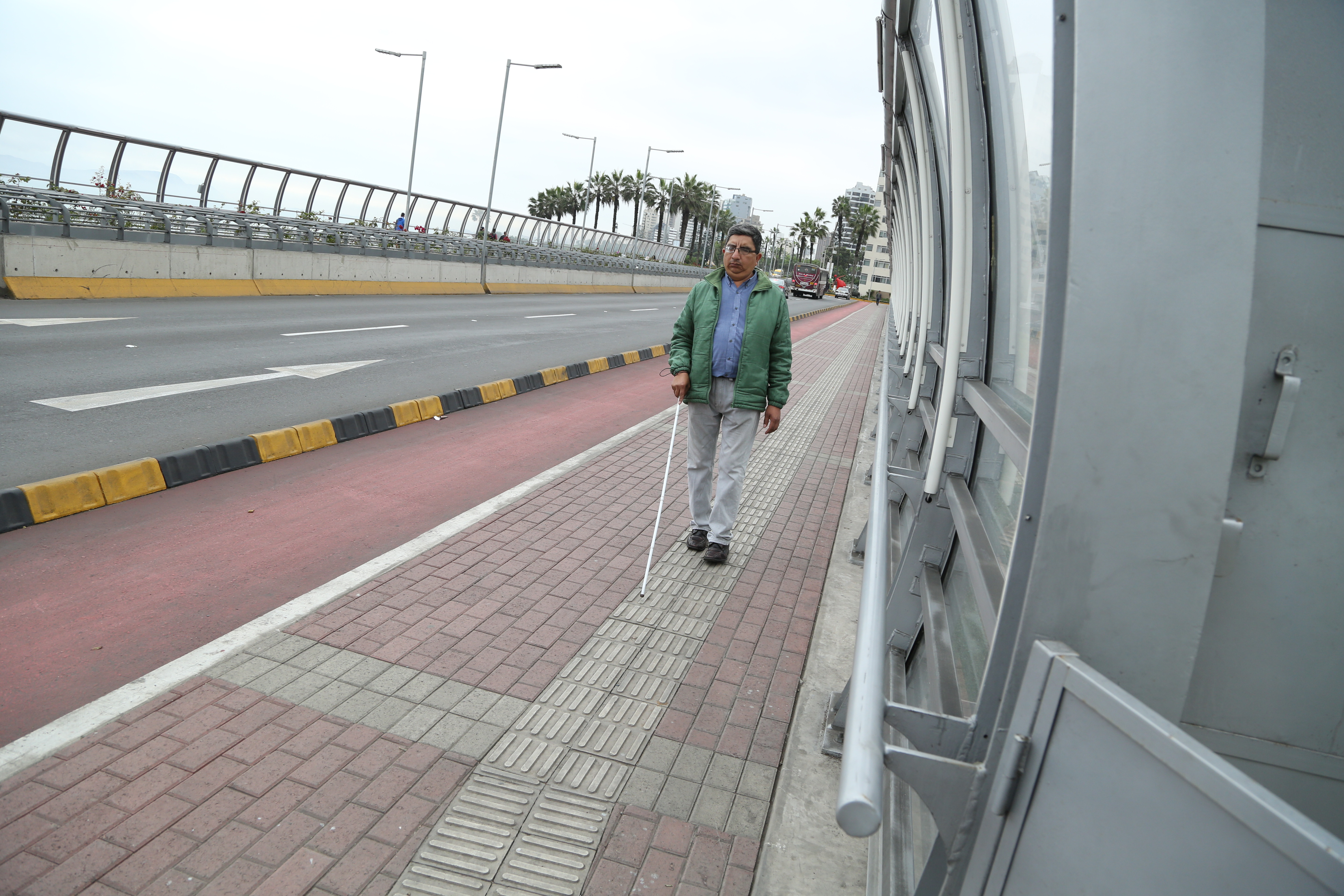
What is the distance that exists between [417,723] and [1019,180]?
296cm

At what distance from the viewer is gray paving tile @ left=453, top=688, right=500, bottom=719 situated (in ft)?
11.8

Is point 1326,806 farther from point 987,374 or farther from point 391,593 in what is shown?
point 391,593

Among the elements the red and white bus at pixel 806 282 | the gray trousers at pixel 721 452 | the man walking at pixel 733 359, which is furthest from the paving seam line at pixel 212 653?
the red and white bus at pixel 806 282

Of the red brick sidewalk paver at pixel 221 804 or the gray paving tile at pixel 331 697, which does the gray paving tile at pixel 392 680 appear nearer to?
the gray paving tile at pixel 331 697

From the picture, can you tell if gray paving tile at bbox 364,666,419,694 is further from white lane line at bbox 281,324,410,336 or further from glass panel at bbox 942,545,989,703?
white lane line at bbox 281,324,410,336

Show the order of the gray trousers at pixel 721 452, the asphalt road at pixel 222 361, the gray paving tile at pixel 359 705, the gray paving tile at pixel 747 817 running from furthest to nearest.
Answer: the asphalt road at pixel 222 361 → the gray trousers at pixel 721 452 → the gray paving tile at pixel 359 705 → the gray paving tile at pixel 747 817

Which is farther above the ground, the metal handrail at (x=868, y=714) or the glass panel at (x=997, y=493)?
the glass panel at (x=997, y=493)

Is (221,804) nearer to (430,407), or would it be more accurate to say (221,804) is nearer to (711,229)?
(430,407)

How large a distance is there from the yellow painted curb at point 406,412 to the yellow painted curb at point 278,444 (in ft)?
4.48

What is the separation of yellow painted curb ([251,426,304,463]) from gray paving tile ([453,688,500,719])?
4.07 meters

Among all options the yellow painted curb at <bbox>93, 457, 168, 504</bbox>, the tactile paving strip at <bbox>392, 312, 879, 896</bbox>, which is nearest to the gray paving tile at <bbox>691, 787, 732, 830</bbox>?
the tactile paving strip at <bbox>392, 312, 879, 896</bbox>

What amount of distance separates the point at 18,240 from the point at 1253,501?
1650 centimetres

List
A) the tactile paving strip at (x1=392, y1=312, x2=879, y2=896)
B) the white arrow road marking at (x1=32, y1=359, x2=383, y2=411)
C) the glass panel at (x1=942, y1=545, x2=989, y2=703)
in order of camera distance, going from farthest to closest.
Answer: the white arrow road marking at (x1=32, y1=359, x2=383, y2=411)
the tactile paving strip at (x1=392, y1=312, x2=879, y2=896)
the glass panel at (x1=942, y1=545, x2=989, y2=703)

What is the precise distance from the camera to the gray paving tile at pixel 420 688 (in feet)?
12.1
